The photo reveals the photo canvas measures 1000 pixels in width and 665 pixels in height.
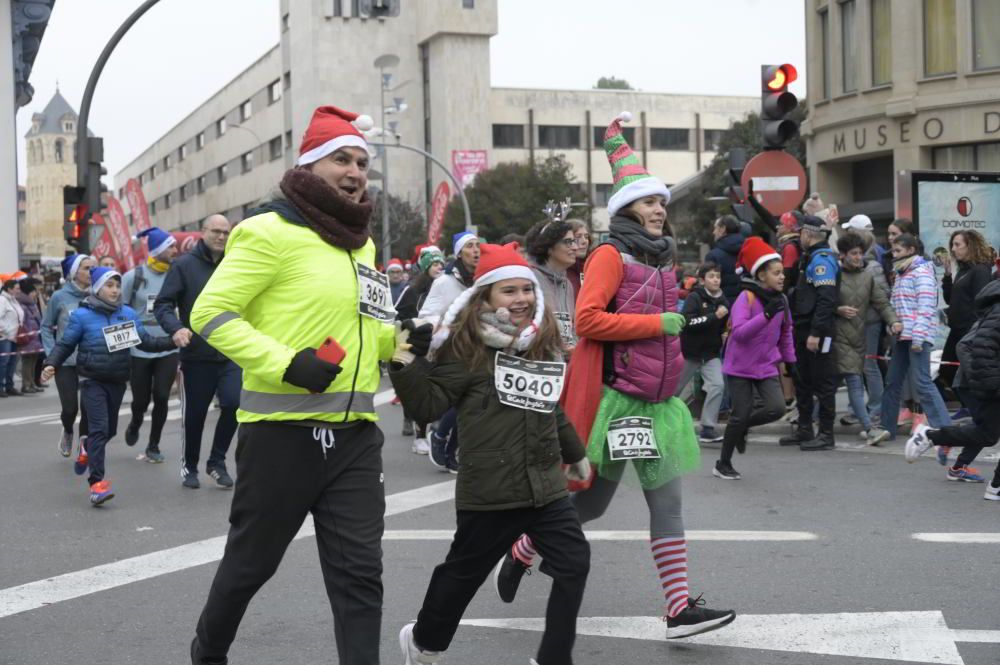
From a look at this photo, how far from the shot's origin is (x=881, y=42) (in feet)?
97.1

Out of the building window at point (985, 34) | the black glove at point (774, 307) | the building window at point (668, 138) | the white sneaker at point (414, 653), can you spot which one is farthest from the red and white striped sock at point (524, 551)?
the building window at point (668, 138)

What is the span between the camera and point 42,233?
156000 mm

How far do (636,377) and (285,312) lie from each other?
6.13 feet

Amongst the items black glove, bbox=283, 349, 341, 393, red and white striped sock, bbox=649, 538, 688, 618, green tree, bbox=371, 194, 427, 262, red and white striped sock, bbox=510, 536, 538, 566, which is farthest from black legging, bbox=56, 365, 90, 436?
green tree, bbox=371, 194, 427, 262

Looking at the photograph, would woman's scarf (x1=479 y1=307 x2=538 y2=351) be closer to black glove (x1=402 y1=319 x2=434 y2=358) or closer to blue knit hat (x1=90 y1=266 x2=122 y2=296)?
black glove (x1=402 y1=319 x2=434 y2=358)

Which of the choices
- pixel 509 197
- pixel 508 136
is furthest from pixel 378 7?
pixel 508 136

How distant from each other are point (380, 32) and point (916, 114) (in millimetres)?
50623

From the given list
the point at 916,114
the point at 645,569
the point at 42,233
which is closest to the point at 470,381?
the point at 645,569

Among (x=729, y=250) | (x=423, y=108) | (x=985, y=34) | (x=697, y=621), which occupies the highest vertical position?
(x=423, y=108)

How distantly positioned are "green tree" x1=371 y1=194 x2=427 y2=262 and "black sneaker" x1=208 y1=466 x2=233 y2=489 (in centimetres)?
5280

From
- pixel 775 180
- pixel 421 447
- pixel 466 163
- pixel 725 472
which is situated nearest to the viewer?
pixel 725 472

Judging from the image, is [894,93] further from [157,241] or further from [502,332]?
[502,332]

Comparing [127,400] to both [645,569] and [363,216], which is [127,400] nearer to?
[645,569]

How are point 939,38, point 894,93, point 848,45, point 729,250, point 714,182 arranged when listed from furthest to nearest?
point 714,182, point 848,45, point 894,93, point 939,38, point 729,250
